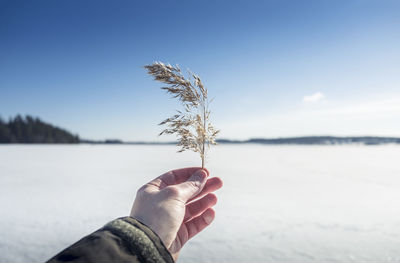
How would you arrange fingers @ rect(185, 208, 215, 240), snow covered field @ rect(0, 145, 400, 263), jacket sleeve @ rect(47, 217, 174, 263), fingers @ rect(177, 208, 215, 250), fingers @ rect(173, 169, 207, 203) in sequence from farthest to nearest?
snow covered field @ rect(0, 145, 400, 263) < fingers @ rect(185, 208, 215, 240) < fingers @ rect(177, 208, 215, 250) < fingers @ rect(173, 169, 207, 203) < jacket sleeve @ rect(47, 217, 174, 263)

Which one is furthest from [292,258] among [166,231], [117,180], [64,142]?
[64,142]

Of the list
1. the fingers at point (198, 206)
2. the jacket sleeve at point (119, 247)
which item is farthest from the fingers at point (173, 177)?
the jacket sleeve at point (119, 247)

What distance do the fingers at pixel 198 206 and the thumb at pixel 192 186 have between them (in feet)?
1.66

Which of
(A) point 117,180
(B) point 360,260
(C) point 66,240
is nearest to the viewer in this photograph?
(B) point 360,260

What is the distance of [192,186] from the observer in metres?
2.32

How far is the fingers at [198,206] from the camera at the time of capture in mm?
2840

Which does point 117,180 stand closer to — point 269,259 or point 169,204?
point 269,259

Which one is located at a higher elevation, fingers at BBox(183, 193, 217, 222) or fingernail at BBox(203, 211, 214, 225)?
fingers at BBox(183, 193, 217, 222)

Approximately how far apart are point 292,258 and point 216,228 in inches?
59.5

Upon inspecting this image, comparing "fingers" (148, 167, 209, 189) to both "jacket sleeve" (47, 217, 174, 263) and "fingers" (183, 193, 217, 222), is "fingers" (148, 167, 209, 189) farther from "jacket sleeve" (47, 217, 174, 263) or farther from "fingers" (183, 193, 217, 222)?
"jacket sleeve" (47, 217, 174, 263)

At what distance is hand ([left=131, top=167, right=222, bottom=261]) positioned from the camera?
6.13 ft

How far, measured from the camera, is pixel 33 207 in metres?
5.49

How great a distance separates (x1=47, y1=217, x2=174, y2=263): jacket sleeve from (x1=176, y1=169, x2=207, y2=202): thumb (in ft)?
2.09

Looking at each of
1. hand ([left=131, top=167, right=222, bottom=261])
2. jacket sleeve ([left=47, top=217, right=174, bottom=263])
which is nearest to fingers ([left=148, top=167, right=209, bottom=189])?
hand ([left=131, top=167, right=222, bottom=261])
